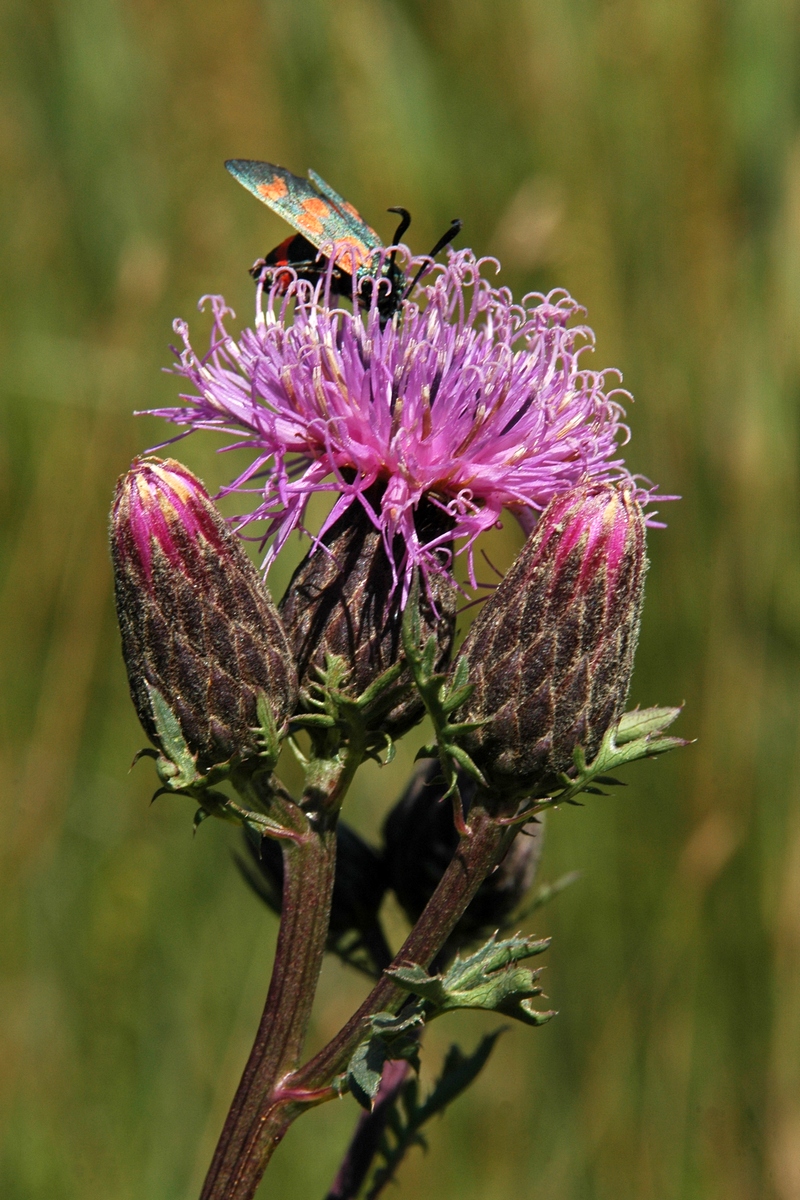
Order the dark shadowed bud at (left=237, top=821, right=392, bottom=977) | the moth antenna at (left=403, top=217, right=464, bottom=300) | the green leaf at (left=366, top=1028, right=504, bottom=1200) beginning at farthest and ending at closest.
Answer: the dark shadowed bud at (left=237, top=821, right=392, bottom=977)
the moth antenna at (left=403, top=217, right=464, bottom=300)
the green leaf at (left=366, top=1028, right=504, bottom=1200)

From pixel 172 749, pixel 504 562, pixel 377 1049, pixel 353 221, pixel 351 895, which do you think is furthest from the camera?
pixel 504 562

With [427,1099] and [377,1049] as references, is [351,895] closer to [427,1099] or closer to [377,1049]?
[427,1099]

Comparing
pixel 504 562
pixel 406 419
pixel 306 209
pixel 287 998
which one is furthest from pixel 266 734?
pixel 504 562

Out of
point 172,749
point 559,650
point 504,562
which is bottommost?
point 559,650

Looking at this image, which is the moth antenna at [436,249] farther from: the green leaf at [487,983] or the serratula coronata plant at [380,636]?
the green leaf at [487,983]

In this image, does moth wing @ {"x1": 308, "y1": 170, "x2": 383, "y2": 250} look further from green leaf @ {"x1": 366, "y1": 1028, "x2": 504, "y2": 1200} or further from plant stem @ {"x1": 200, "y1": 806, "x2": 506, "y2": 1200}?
green leaf @ {"x1": 366, "y1": 1028, "x2": 504, "y2": 1200}

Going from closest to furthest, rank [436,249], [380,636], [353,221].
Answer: [380,636], [436,249], [353,221]

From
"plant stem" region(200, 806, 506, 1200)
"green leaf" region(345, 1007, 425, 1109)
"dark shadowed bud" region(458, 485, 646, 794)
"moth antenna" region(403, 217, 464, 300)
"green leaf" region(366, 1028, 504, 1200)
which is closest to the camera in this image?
"green leaf" region(345, 1007, 425, 1109)

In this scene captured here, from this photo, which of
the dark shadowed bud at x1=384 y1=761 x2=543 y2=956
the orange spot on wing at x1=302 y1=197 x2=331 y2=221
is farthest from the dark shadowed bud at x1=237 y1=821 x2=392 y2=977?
the orange spot on wing at x1=302 y1=197 x2=331 y2=221
